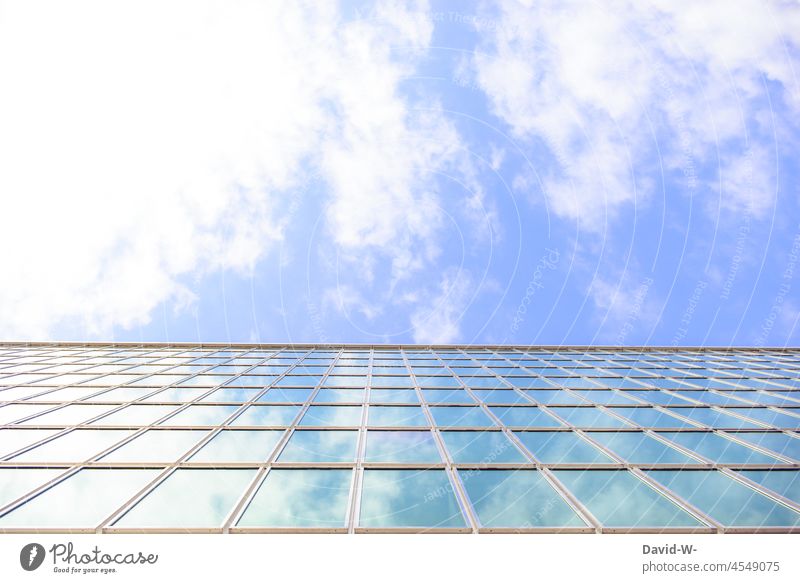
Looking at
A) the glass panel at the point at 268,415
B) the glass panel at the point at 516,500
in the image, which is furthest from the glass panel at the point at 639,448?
the glass panel at the point at 268,415

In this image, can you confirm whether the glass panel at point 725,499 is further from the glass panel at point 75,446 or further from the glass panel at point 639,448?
the glass panel at point 75,446

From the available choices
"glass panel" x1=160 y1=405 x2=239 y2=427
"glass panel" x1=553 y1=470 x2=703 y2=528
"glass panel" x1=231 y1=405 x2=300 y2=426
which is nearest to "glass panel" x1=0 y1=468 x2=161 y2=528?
"glass panel" x1=160 y1=405 x2=239 y2=427

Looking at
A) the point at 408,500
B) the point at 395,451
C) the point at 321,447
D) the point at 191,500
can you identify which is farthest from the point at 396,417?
the point at 191,500

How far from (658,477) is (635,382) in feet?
36.8

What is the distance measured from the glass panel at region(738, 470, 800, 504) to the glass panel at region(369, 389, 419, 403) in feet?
31.3

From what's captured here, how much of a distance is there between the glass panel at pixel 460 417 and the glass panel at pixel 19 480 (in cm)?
950

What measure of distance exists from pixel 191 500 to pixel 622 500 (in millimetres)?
8186

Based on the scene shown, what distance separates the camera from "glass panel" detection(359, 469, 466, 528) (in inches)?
302

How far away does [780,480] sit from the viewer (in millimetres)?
9359

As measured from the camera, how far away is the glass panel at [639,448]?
10398mm

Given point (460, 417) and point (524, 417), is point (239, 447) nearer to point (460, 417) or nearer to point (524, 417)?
point (460, 417)

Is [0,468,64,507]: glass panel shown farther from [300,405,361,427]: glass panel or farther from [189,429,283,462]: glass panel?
[300,405,361,427]: glass panel
